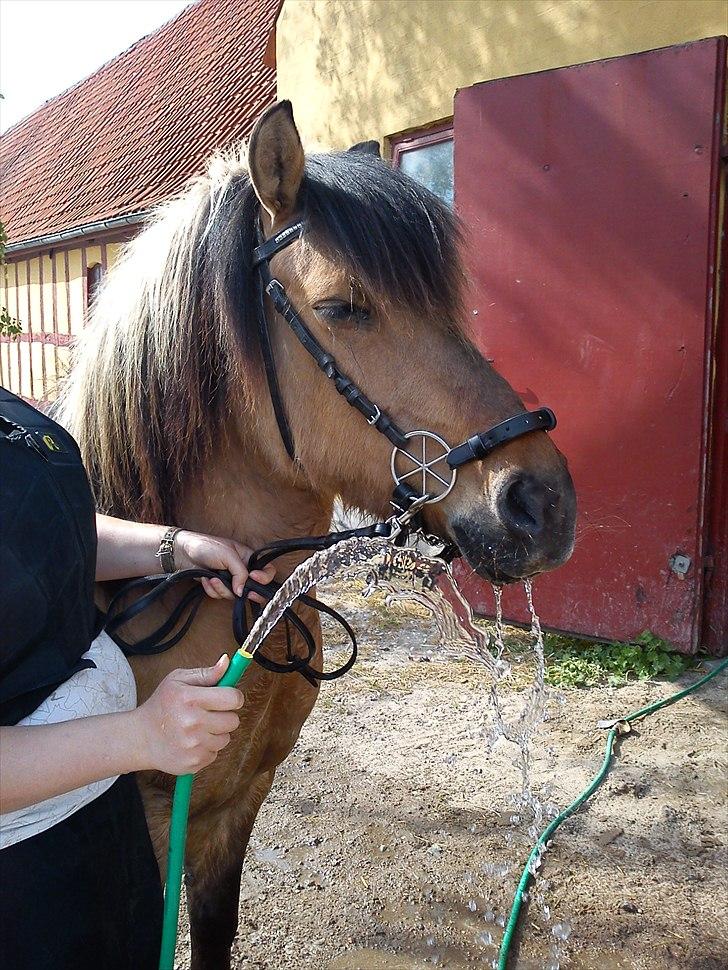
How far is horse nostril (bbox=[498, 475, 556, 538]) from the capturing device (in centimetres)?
151

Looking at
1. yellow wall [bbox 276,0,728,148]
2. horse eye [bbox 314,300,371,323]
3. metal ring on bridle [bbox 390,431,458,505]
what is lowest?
metal ring on bridle [bbox 390,431,458,505]

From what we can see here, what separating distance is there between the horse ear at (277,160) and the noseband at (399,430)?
0.06 m

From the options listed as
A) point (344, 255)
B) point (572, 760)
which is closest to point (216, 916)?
point (344, 255)

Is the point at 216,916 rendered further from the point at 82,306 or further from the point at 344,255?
the point at 82,306

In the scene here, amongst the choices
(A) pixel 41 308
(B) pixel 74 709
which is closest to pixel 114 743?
(B) pixel 74 709

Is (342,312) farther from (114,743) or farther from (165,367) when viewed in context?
(114,743)

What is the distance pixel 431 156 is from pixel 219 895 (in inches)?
193

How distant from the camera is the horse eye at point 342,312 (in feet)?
5.16

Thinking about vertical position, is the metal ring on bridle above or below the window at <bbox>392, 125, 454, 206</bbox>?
below

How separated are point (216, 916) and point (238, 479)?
3.99 ft

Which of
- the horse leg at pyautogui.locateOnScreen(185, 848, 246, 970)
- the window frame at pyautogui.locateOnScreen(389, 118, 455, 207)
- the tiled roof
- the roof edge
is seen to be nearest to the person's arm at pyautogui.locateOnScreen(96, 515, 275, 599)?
the horse leg at pyautogui.locateOnScreen(185, 848, 246, 970)

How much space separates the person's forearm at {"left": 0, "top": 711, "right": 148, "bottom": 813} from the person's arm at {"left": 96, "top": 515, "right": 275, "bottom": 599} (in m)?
0.58

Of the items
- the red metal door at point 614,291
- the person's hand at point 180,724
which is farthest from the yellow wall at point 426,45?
the person's hand at point 180,724

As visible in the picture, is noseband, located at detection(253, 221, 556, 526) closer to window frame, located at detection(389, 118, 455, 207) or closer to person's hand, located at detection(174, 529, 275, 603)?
person's hand, located at detection(174, 529, 275, 603)
